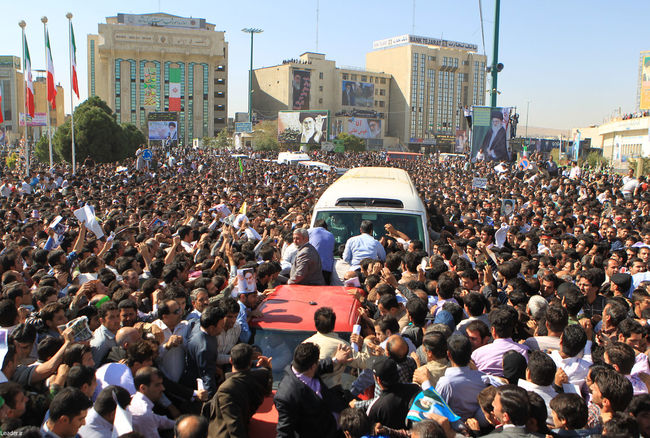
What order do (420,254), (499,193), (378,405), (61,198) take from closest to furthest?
(378,405) → (420,254) → (61,198) → (499,193)

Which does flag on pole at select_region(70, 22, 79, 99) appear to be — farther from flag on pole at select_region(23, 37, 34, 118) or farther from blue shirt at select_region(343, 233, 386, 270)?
blue shirt at select_region(343, 233, 386, 270)

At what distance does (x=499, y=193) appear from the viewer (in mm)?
19078

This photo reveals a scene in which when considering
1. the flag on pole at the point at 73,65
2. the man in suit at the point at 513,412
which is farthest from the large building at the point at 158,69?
the man in suit at the point at 513,412

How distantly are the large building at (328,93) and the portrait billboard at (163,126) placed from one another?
4473 cm

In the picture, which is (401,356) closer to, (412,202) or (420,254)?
(420,254)

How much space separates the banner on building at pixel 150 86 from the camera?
98375mm

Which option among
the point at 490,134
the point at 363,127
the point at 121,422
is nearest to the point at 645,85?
the point at 490,134

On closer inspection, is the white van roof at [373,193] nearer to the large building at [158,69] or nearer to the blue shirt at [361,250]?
the blue shirt at [361,250]

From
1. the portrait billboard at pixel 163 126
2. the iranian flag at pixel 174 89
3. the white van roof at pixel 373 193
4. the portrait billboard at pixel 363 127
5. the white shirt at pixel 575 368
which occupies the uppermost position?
the iranian flag at pixel 174 89

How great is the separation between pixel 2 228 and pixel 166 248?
14.3 ft

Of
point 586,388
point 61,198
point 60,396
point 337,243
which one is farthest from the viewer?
point 61,198

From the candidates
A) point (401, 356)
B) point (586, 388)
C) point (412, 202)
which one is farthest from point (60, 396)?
point (412, 202)

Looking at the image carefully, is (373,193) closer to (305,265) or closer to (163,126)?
(305,265)

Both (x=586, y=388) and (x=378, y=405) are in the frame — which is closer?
(x=378, y=405)
